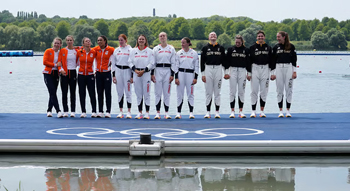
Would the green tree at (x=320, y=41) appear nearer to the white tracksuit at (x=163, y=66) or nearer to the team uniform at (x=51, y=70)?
the white tracksuit at (x=163, y=66)

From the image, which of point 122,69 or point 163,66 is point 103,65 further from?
point 163,66

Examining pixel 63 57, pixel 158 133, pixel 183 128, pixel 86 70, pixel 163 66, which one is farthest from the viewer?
pixel 86 70

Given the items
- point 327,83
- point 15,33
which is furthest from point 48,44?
point 327,83

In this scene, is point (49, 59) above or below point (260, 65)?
above

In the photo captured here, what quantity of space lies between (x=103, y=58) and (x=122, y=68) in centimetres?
48

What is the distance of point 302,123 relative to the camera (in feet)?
34.6

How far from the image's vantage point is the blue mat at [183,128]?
8.91 meters

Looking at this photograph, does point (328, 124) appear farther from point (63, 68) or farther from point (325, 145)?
point (63, 68)

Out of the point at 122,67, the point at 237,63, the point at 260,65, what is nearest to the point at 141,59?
the point at 122,67

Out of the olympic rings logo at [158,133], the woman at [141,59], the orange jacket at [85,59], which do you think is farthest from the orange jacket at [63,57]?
the olympic rings logo at [158,133]

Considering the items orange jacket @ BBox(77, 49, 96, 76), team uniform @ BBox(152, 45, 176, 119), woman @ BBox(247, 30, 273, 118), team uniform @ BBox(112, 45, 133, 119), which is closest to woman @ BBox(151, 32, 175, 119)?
team uniform @ BBox(152, 45, 176, 119)

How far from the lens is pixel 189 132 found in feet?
31.0

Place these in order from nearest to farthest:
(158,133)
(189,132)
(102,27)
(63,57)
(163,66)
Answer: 1. (158,133)
2. (189,132)
3. (163,66)
4. (63,57)
5. (102,27)

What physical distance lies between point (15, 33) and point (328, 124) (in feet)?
474
